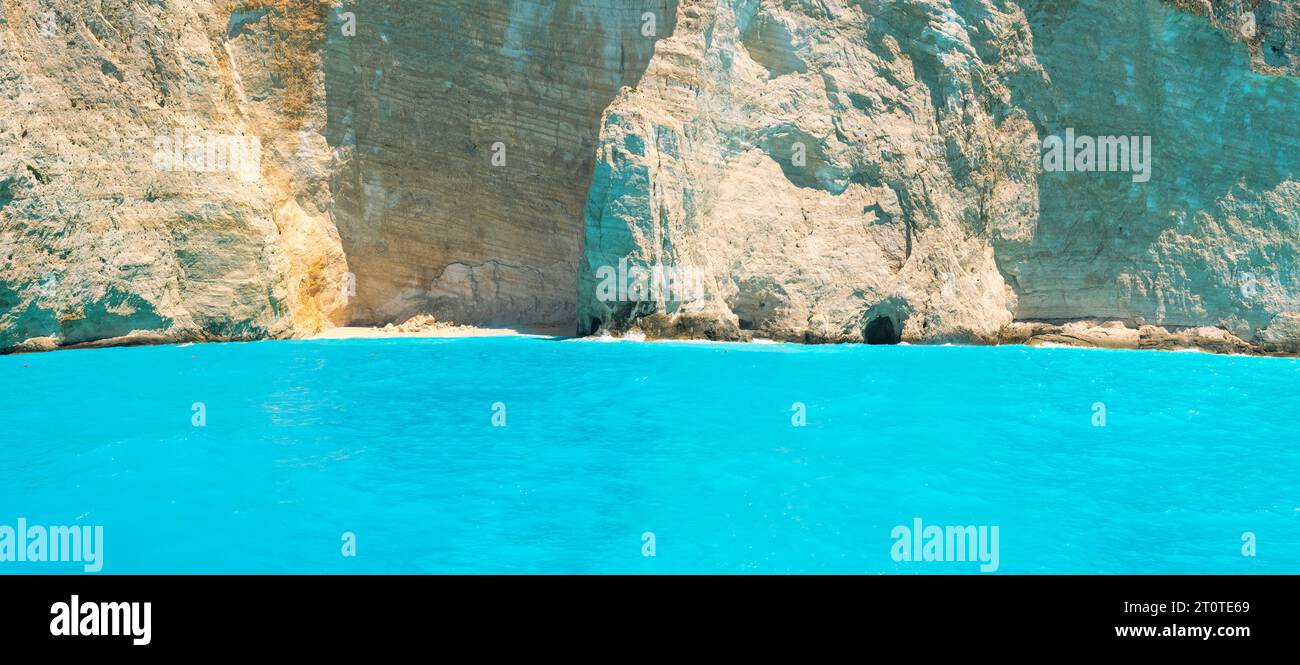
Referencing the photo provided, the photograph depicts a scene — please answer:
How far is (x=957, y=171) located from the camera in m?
20.4

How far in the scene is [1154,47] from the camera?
67.2 feet

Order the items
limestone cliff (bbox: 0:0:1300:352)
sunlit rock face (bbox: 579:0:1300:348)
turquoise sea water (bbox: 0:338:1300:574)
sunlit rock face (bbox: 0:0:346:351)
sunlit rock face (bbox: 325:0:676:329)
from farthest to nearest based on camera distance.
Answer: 1. sunlit rock face (bbox: 325:0:676:329)
2. sunlit rock face (bbox: 579:0:1300:348)
3. limestone cliff (bbox: 0:0:1300:352)
4. sunlit rock face (bbox: 0:0:346:351)
5. turquoise sea water (bbox: 0:338:1300:574)

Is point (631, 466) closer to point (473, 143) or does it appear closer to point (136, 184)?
point (136, 184)

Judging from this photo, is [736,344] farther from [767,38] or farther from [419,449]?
[419,449]

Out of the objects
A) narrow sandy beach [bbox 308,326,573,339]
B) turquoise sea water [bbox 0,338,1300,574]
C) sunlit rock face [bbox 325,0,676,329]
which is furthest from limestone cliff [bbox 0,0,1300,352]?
turquoise sea water [bbox 0,338,1300,574]

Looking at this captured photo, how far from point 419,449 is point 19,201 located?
32.8 ft

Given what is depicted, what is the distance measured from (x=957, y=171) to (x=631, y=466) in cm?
1397

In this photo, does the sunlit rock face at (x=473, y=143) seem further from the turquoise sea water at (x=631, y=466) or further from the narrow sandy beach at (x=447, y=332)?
the turquoise sea water at (x=631, y=466)

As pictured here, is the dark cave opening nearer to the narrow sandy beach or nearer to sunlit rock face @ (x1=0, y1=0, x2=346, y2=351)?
the narrow sandy beach

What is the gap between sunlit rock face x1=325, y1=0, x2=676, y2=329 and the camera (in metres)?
19.9

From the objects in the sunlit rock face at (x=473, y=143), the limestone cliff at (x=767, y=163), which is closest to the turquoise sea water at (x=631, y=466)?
the limestone cliff at (x=767, y=163)

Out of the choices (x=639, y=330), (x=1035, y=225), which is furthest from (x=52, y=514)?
(x=1035, y=225)

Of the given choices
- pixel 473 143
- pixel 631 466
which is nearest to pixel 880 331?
pixel 473 143

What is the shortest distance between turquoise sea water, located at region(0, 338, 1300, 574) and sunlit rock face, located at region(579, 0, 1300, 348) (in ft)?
16.6
